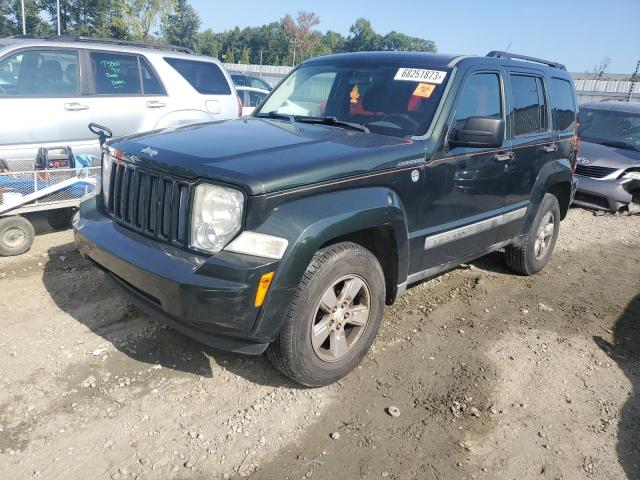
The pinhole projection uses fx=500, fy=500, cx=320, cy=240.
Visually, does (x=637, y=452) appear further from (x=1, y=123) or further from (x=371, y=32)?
(x=371, y=32)

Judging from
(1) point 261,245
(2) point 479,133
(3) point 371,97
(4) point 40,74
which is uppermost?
(3) point 371,97

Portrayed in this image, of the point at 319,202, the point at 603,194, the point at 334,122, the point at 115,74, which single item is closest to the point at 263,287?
the point at 319,202

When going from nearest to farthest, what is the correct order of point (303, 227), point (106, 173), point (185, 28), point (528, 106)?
point (303, 227) < point (106, 173) < point (528, 106) < point (185, 28)

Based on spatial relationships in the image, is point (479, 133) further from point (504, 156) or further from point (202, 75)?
point (202, 75)

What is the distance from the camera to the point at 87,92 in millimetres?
5836

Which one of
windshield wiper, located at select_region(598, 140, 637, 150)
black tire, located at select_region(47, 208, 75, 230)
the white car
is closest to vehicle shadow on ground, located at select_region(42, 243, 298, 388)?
black tire, located at select_region(47, 208, 75, 230)

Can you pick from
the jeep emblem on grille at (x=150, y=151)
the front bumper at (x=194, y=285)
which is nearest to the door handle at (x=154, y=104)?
the jeep emblem on grille at (x=150, y=151)

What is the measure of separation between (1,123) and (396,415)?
494 centimetres

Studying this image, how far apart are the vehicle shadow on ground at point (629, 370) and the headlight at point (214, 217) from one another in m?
2.43

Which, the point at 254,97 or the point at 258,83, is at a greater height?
the point at 258,83

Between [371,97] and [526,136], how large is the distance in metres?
1.62

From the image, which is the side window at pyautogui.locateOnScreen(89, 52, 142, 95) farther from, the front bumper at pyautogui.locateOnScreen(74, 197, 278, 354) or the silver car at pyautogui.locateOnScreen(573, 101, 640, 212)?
the silver car at pyautogui.locateOnScreen(573, 101, 640, 212)

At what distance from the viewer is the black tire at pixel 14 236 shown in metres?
4.71

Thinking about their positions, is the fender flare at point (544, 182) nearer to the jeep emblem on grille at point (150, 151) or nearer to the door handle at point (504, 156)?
the door handle at point (504, 156)
